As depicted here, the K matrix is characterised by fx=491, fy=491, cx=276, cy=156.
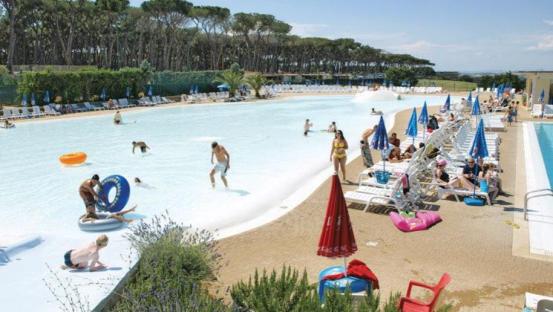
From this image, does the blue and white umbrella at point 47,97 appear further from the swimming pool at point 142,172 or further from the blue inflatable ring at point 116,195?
the blue inflatable ring at point 116,195

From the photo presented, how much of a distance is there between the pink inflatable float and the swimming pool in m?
2.76

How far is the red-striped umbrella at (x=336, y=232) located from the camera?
5.75 m

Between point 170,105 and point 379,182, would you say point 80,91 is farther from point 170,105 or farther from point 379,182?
point 379,182

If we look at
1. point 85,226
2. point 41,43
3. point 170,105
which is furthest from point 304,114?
point 41,43

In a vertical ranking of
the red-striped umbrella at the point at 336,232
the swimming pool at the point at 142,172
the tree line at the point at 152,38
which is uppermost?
the tree line at the point at 152,38

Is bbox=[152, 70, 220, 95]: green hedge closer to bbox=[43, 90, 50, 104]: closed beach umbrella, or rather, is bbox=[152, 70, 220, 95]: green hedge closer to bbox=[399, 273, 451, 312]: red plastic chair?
bbox=[43, 90, 50, 104]: closed beach umbrella

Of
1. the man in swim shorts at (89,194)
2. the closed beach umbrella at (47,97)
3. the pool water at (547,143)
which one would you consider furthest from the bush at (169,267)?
the closed beach umbrella at (47,97)

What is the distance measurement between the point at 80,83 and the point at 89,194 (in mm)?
25912

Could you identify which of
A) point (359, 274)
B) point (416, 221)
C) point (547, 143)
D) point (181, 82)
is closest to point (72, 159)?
point (416, 221)

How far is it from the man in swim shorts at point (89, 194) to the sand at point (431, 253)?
2.82 meters

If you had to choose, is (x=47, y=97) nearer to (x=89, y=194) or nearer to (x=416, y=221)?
(x=89, y=194)

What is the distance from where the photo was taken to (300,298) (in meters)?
4.71

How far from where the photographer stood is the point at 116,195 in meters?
9.65

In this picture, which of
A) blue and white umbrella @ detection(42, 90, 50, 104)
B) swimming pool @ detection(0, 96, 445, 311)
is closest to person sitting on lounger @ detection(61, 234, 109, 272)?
swimming pool @ detection(0, 96, 445, 311)
